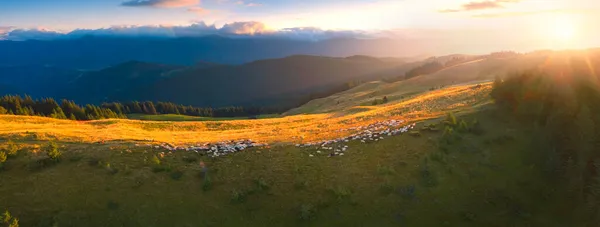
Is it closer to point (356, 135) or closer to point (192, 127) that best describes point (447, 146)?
point (356, 135)

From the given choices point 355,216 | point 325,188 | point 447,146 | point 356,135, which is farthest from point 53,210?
point 447,146

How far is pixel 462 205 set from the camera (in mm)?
22547

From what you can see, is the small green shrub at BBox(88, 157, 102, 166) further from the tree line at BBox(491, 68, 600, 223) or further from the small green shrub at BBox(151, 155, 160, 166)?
the tree line at BBox(491, 68, 600, 223)

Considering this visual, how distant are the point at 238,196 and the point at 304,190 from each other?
4.46 meters

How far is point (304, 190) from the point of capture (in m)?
24.0

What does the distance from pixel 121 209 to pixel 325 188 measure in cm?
1321

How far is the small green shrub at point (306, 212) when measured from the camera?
2177cm

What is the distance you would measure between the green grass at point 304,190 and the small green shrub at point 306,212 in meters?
0.06

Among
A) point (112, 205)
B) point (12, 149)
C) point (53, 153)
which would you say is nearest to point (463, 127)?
point (112, 205)

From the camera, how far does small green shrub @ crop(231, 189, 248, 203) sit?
23156 mm

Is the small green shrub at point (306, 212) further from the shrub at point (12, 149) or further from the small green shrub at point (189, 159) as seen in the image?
the shrub at point (12, 149)

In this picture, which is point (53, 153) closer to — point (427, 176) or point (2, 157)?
point (2, 157)

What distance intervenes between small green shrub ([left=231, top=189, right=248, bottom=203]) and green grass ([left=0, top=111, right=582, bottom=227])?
0.22ft

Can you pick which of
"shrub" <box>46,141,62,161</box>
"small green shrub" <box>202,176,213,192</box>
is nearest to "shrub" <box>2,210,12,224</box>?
"shrub" <box>46,141,62,161</box>
